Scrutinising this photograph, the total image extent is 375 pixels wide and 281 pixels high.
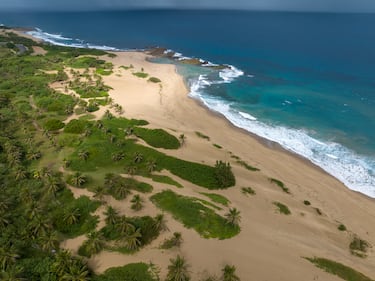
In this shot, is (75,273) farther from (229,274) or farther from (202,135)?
(202,135)

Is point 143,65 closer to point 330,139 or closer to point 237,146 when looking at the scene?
point 237,146

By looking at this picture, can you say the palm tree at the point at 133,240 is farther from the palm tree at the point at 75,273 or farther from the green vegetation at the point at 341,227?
the green vegetation at the point at 341,227

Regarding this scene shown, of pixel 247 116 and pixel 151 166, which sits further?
pixel 247 116

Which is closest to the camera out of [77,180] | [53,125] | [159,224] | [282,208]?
[159,224]

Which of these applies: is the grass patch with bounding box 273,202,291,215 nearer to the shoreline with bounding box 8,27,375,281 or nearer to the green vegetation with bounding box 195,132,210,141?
the shoreline with bounding box 8,27,375,281

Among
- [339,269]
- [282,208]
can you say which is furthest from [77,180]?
[339,269]

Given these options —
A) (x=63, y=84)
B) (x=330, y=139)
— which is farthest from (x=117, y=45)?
(x=330, y=139)
